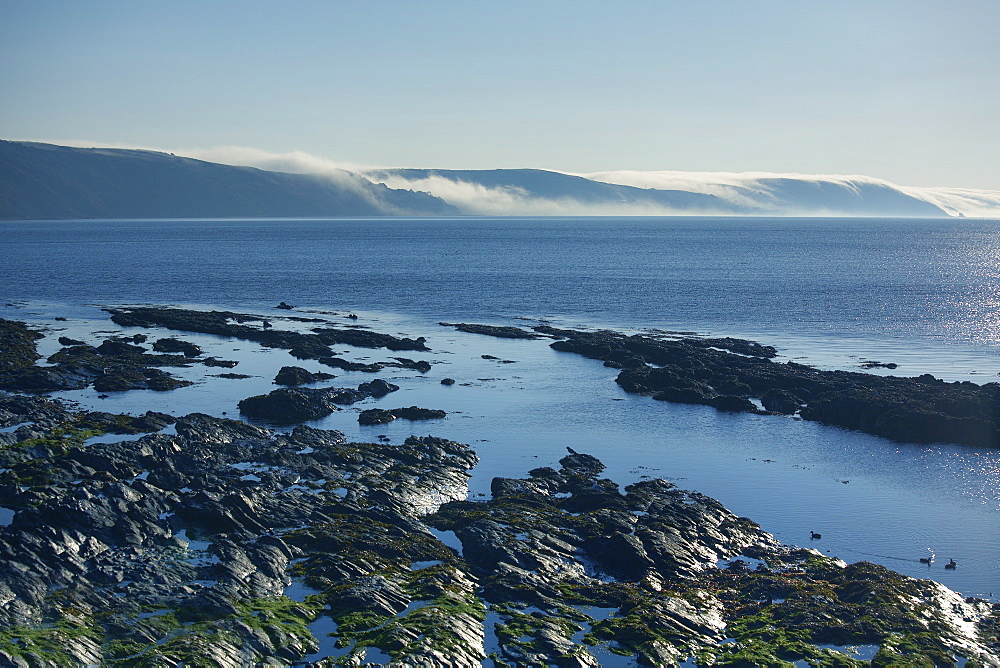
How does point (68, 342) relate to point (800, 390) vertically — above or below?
below

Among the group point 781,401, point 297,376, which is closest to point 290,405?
point 297,376

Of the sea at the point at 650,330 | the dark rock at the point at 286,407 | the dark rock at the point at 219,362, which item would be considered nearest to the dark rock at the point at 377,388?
the sea at the point at 650,330

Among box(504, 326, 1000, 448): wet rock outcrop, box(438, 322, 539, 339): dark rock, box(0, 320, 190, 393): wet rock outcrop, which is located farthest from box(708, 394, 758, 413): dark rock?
box(0, 320, 190, 393): wet rock outcrop

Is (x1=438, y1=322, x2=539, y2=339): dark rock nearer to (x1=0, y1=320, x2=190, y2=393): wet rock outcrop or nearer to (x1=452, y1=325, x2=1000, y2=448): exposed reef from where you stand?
(x1=452, y1=325, x2=1000, y2=448): exposed reef

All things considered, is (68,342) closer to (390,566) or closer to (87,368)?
(87,368)

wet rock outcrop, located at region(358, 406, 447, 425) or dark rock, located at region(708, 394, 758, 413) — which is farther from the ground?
dark rock, located at region(708, 394, 758, 413)

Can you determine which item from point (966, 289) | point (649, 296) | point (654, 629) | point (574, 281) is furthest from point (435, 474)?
point (966, 289)
